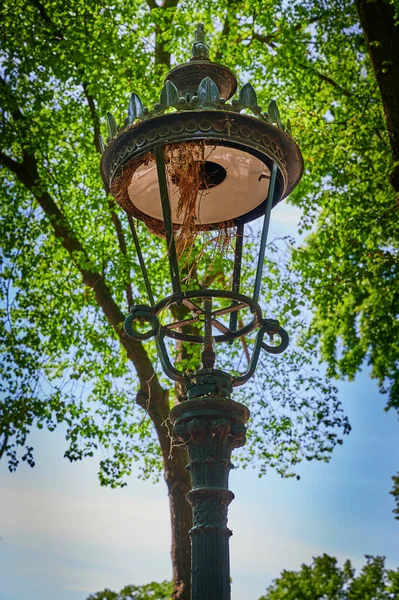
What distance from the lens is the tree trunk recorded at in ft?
22.7

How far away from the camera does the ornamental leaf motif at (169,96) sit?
3283 mm

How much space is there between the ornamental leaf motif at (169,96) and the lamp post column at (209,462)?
1269mm

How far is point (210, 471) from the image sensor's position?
122 inches

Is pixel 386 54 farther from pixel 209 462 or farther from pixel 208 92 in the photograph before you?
pixel 209 462

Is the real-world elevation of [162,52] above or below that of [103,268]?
above

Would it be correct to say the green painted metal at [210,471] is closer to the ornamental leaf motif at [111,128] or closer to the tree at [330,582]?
the ornamental leaf motif at [111,128]

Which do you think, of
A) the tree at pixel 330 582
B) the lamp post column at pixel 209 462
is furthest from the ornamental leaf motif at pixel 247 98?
the tree at pixel 330 582

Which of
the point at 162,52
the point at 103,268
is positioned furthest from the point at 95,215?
the point at 162,52

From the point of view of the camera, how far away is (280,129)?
342cm

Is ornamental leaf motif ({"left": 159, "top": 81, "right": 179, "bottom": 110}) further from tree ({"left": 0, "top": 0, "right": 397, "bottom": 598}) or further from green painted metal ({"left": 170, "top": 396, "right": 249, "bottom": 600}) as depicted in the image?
tree ({"left": 0, "top": 0, "right": 397, "bottom": 598})

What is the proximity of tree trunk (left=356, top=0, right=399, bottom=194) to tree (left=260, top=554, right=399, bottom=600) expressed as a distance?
63.9ft

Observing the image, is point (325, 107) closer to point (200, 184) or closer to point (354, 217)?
point (354, 217)

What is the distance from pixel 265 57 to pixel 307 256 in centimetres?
380

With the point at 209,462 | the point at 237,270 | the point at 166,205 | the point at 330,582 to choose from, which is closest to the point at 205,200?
the point at 237,270
